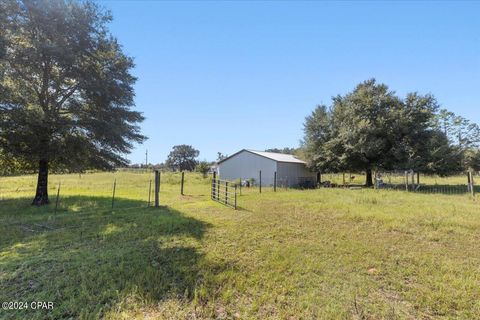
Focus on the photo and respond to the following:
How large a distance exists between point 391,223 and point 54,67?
15420mm

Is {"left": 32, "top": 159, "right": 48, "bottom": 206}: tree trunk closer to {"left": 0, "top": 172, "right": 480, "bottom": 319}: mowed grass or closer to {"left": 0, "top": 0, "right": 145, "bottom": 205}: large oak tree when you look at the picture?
{"left": 0, "top": 0, "right": 145, "bottom": 205}: large oak tree

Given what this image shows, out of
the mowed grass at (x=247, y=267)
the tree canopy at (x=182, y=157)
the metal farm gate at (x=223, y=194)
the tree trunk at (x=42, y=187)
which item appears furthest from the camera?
the tree canopy at (x=182, y=157)

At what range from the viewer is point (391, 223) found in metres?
7.16

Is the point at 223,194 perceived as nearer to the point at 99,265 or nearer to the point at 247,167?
the point at 99,265

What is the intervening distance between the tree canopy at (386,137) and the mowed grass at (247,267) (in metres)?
12.7

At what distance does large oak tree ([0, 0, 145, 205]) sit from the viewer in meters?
10.2

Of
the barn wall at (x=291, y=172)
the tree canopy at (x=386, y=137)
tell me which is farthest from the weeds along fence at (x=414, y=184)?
the barn wall at (x=291, y=172)

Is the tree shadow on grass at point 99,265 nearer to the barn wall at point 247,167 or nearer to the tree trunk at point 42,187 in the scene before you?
the tree trunk at point 42,187

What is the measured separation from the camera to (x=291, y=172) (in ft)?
81.3

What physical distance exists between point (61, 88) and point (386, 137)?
73.9 ft

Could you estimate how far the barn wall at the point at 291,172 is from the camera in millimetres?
22953

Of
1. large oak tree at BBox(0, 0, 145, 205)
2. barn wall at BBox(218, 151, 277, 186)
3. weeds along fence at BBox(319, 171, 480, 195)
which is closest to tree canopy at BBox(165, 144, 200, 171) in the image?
barn wall at BBox(218, 151, 277, 186)


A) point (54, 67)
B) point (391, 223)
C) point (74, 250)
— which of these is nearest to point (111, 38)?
point (54, 67)

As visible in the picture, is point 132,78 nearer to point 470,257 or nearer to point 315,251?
point 315,251
